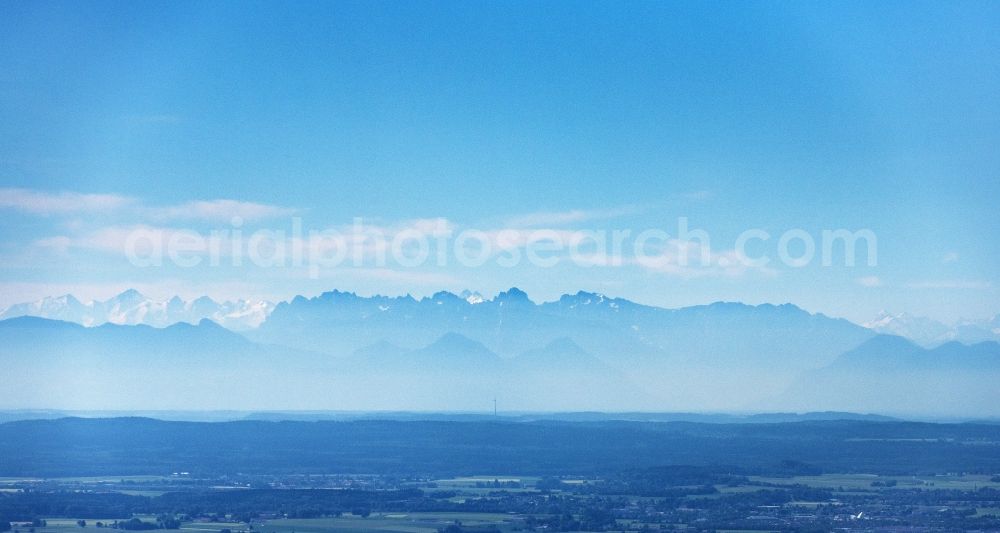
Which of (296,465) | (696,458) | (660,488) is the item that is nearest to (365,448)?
(296,465)

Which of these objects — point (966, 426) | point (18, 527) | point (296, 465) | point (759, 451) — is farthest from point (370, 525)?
point (966, 426)

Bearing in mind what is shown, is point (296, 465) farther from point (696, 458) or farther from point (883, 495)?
point (883, 495)

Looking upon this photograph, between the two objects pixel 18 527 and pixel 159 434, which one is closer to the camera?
pixel 18 527

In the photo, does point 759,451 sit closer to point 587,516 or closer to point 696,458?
point 696,458

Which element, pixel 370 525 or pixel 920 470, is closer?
pixel 370 525

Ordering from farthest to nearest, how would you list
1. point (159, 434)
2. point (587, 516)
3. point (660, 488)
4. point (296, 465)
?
1. point (159, 434)
2. point (296, 465)
3. point (660, 488)
4. point (587, 516)

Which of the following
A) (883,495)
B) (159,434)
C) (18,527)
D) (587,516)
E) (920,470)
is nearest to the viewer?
(18,527)
